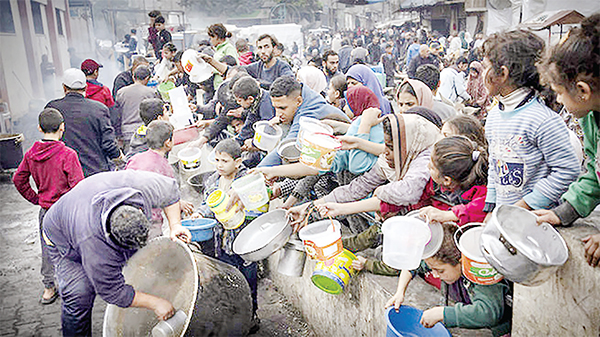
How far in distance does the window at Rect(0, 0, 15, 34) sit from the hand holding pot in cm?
1428

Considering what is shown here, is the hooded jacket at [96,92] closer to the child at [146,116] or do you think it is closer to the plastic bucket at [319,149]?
the child at [146,116]

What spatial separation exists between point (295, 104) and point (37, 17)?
55.6 ft

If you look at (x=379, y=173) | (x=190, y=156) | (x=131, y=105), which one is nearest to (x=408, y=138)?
(x=379, y=173)

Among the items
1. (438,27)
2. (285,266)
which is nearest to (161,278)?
(285,266)

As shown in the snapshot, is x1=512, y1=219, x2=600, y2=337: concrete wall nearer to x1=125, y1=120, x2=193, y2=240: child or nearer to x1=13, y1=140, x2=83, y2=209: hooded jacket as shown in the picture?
x1=125, y1=120, x2=193, y2=240: child

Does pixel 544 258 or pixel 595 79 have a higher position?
pixel 595 79

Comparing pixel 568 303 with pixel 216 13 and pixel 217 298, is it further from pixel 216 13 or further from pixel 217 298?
pixel 216 13

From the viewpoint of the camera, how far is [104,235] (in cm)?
272

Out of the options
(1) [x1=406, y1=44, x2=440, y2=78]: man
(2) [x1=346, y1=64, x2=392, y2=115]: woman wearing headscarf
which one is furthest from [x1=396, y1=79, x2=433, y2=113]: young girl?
(1) [x1=406, y1=44, x2=440, y2=78]: man

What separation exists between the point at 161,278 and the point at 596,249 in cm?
240

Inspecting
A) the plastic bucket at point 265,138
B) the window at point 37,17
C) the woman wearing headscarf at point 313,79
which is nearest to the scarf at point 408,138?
the plastic bucket at point 265,138

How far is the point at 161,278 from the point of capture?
315cm

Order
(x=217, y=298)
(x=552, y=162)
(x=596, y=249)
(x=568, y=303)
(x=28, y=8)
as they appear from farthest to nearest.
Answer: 1. (x=28, y=8)
2. (x=217, y=298)
3. (x=552, y=162)
4. (x=568, y=303)
5. (x=596, y=249)

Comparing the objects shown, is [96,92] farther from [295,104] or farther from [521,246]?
[521,246]
